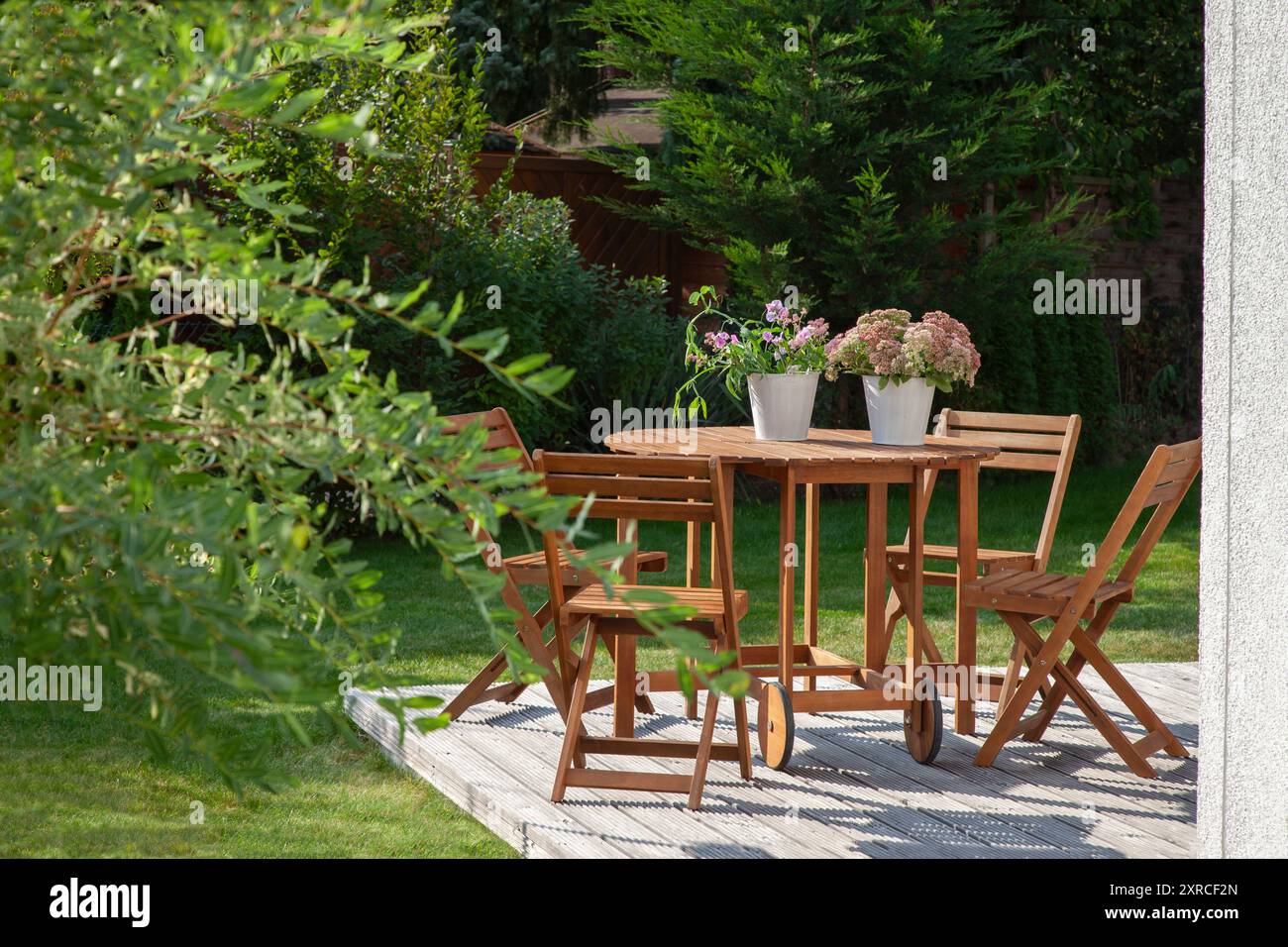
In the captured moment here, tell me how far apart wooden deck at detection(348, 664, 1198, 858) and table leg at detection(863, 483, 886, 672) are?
284mm

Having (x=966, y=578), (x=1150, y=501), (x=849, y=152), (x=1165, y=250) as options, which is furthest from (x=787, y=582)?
(x=1165, y=250)

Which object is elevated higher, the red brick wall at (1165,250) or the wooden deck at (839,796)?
the red brick wall at (1165,250)

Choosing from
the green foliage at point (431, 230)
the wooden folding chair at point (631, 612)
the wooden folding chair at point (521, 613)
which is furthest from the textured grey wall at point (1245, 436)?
the green foliage at point (431, 230)

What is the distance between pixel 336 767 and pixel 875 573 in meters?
1.97

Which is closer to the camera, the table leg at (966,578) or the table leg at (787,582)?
the table leg at (787,582)

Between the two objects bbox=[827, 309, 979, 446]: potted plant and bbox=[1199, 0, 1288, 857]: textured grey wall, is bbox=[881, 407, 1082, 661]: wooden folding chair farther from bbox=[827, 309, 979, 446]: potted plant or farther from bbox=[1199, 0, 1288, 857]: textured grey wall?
bbox=[1199, 0, 1288, 857]: textured grey wall

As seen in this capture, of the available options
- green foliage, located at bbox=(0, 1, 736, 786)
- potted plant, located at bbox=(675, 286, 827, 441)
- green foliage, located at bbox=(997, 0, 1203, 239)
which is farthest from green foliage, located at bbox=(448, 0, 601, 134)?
green foliage, located at bbox=(0, 1, 736, 786)

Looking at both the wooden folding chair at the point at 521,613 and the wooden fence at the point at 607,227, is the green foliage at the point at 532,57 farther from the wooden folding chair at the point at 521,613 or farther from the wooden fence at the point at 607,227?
the wooden folding chair at the point at 521,613

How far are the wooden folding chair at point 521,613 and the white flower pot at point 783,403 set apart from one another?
25.1 inches

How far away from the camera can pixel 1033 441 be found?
551 cm

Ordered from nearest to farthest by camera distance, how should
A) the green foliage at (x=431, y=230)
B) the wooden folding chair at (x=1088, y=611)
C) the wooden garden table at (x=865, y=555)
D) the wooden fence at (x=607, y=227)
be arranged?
the wooden folding chair at (x=1088, y=611) → the wooden garden table at (x=865, y=555) → the green foliage at (x=431, y=230) → the wooden fence at (x=607, y=227)

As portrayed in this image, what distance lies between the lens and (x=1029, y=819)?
4.05 metres

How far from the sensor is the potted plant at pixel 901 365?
16.5ft
